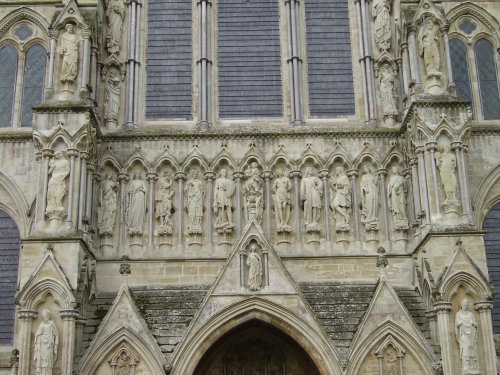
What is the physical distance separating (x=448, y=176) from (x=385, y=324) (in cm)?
364

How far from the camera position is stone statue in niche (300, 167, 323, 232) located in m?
18.5

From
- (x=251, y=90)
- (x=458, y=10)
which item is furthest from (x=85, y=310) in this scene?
(x=458, y=10)

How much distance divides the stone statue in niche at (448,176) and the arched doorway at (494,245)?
239 cm

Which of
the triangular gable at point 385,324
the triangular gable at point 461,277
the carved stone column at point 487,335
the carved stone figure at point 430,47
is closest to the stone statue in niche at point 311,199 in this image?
the triangular gable at point 385,324

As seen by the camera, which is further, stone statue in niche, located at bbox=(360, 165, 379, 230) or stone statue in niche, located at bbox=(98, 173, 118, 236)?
stone statue in niche, located at bbox=(360, 165, 379, 230)

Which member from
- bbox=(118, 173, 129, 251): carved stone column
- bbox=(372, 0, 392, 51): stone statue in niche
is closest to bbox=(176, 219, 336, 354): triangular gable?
bbox=(118, 173, 129, 251): carved stone column

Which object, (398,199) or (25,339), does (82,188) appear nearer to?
(25,339)

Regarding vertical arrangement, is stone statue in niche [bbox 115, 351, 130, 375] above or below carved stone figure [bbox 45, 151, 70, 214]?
below

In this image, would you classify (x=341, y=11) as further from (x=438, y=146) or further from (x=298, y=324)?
(x=298, y=324)

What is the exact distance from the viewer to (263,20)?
21031 mm

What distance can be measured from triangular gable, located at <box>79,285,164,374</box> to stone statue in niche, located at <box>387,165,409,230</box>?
6.31 m

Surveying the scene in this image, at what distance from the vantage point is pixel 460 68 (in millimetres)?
20828

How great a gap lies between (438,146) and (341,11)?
17.3ft

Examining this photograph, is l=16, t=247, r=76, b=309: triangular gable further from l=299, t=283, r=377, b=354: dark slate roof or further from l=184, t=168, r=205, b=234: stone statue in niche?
l=299, t=283, r=377, b=354: dark slate roof
